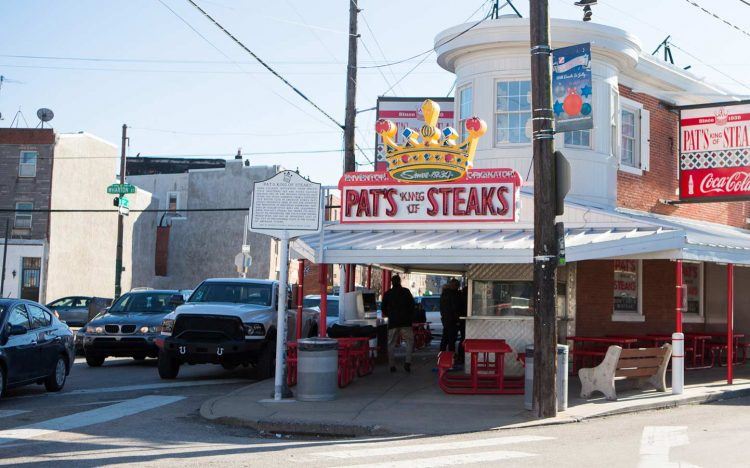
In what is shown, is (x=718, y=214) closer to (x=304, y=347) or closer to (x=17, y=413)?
(x=304, y=347)

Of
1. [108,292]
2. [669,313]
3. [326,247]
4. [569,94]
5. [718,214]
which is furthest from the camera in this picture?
[108,292]

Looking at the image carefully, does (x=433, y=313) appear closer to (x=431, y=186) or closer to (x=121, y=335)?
(x=121, y=335)

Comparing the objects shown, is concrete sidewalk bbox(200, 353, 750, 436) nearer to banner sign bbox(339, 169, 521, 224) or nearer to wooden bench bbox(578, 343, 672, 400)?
wooden bench bbox(578, 343, 672, 400)

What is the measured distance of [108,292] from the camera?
47.8 m

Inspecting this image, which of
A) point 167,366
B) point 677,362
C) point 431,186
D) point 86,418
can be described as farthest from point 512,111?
point 86,418

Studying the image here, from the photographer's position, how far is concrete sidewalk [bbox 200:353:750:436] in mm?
10909

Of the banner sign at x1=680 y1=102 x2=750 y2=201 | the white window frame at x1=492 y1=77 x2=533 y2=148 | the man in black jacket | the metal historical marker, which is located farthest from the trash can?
the banner sign at x1=680 y1=102 x2=750 y2=201

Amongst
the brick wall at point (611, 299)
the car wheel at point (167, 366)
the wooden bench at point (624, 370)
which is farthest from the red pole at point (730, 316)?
the car wheel at point (167, 366)

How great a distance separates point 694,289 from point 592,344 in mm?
5044

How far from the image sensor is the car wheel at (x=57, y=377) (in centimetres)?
1393

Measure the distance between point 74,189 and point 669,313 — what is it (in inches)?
1321

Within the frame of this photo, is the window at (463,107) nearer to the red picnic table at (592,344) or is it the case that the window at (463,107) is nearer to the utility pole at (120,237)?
the red picnic table at (592,344)

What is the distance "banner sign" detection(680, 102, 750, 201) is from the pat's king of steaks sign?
668 centimetres

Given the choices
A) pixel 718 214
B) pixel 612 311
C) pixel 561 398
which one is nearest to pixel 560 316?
pixel 612 311
